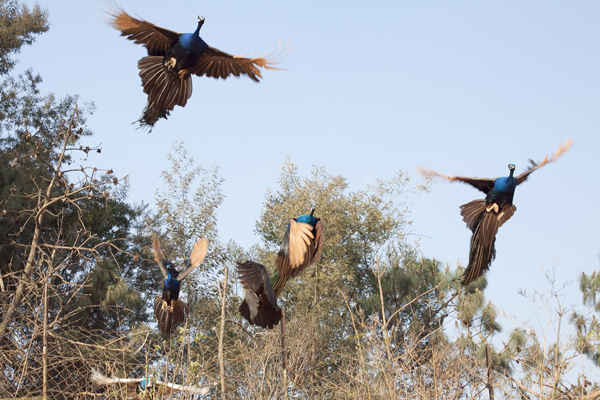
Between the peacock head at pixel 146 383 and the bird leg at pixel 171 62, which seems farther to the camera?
the bird leg at pixel 171 62

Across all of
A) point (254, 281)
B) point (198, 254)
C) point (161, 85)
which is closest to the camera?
point (254, 281)

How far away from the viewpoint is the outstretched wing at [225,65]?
255 inches

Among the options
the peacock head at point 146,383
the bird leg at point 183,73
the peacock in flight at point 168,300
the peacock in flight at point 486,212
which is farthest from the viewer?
the peacock in flight at point 168,300

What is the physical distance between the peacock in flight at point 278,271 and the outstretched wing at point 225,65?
1.54m

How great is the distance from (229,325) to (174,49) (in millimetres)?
8576

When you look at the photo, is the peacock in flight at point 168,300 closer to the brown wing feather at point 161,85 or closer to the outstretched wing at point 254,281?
the outstretched wing at point 254,281

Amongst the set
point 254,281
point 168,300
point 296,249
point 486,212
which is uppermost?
point 486,212

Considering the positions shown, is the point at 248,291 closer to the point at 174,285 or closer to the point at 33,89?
the point at 174,285

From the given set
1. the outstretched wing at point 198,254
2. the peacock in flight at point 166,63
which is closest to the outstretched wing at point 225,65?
the peacock in flight at point 166,63

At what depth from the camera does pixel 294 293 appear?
1457 centimetres

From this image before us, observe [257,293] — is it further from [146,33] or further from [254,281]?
[146,33]

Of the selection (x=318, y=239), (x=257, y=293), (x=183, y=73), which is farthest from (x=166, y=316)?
(x=183, y=73)

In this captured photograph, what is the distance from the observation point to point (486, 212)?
244 inches

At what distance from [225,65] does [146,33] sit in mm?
907
